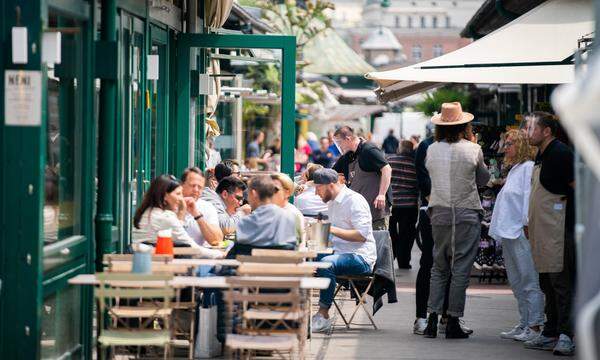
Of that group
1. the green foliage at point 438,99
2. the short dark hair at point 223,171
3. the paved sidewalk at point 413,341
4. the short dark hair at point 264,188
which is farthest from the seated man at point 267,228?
the green foliage at point 438,99

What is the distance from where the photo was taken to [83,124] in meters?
8.88

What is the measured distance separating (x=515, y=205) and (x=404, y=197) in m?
6.06

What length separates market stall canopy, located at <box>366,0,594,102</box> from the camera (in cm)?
1239

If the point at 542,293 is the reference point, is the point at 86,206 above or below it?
above

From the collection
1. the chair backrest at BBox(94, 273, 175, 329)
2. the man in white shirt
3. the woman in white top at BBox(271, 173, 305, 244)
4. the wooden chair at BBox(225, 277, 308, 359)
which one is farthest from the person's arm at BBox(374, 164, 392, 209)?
the chair backrest at BBox(94, 273, 175, 329)

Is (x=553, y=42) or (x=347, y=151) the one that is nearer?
(x=553, y=42)

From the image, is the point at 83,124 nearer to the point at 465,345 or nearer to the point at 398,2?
the point at 465,345

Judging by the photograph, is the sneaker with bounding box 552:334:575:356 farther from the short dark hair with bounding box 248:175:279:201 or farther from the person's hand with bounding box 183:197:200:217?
the person's hand with bounding box 183:197:200:217

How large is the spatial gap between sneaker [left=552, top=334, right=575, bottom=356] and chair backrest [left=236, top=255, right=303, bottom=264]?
241cm

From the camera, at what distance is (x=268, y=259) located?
29.4ft

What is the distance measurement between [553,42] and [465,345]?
11.4 ft

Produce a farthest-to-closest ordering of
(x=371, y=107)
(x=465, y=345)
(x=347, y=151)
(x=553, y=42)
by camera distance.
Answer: (x=371, y=107), (x=347, y=151), (x=553, y=42), (x=465, y=345)

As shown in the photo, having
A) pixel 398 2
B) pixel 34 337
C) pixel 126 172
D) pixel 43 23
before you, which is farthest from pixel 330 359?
pixel 398 2

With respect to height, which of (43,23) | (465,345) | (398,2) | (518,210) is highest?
(398,2)
